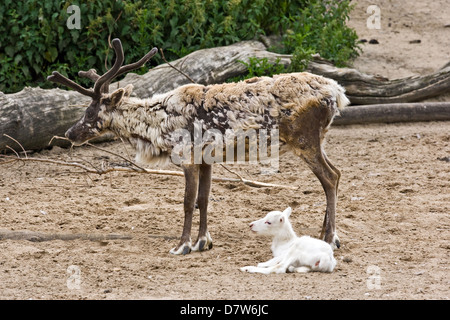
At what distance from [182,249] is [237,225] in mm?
967

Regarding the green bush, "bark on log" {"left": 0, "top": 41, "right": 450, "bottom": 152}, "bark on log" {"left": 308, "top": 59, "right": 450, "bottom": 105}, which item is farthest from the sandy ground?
the green bush

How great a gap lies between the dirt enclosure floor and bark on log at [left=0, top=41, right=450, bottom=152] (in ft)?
1.60

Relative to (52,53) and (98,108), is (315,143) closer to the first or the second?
(98,108)

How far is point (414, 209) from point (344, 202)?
857mm

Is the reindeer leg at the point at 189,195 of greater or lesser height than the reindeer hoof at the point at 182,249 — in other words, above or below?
above

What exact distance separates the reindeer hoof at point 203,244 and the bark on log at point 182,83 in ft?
12.7

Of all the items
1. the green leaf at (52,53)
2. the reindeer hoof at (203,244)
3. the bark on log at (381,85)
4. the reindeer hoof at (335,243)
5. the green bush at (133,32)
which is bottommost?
the reindeer hoof at (203,244)

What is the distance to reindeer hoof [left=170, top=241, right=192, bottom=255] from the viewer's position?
7121 mm

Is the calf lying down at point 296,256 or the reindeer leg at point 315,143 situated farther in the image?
the reindeer leg at point 315,143

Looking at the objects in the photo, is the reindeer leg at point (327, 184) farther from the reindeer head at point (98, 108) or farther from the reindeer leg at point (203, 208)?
the reindeer head at point (98, 108)

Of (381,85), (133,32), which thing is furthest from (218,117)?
(381,85)

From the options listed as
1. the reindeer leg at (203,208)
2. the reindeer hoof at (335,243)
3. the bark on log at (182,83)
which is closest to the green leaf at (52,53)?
the bark on log at (182,83)

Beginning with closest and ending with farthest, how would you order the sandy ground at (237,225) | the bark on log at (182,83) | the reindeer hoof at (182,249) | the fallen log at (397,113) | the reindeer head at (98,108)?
the sandy ground at (237,225) → the reindeer hoof at (182,249) → the reindeer head at (98,108) → the bark on log at (182,83) → the fallen log at (397,113)

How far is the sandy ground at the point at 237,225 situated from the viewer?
602cm
